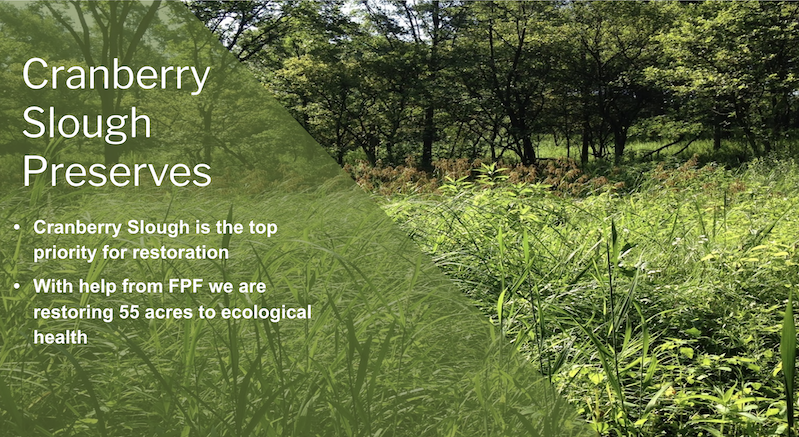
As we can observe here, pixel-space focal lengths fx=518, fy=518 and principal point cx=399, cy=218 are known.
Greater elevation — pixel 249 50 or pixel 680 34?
pixel 249 50

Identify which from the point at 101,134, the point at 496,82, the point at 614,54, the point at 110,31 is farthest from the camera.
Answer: the point at 496,82

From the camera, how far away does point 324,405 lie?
1219 mm

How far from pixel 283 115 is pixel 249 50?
7.40 feet

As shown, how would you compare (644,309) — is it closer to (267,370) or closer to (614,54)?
(267,370)

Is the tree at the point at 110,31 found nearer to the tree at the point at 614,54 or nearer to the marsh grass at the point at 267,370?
the marsh grass at the point at 267,370

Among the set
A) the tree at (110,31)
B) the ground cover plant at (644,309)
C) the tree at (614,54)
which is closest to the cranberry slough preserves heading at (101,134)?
the ground cover plant at (644,309)

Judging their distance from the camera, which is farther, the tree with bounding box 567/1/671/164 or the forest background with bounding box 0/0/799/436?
the tree with bounding box 567/1/671/164

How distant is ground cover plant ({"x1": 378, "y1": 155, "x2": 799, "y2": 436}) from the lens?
1.38m

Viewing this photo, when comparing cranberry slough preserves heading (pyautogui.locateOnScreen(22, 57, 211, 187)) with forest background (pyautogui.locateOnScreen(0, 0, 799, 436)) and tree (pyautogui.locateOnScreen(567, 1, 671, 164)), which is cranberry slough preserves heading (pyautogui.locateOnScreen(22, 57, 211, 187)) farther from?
tree (pyautogui.locateOnScreen(567, 1, 671, 164))

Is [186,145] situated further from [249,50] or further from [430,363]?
[430,363]

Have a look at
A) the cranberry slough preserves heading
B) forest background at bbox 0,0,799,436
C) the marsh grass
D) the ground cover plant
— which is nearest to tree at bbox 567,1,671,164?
forest background at bbox 0,0,799,436

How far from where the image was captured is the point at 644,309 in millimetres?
1997

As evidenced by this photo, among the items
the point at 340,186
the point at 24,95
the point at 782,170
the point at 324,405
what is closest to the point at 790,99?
the point at 782,170

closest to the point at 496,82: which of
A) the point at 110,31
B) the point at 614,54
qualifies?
A: the point at 614,54
